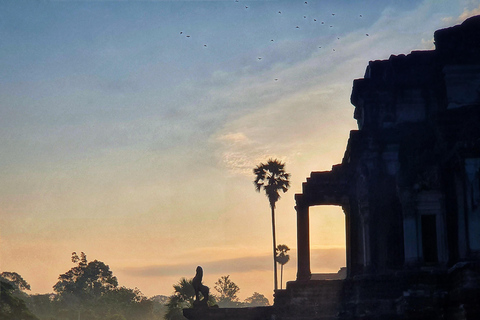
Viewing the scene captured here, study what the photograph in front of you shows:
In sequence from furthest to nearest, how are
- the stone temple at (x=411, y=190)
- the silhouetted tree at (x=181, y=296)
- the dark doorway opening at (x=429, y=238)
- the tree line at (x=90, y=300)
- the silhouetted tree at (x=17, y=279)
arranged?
1. the silhouetted tree at (x=17, y=279)
2. the tree line at (x=90, y=300)
3. the silhouetted tree at (x=181, y=296)
4. the dark doorway opening at (x=429, y=238)
5. the stone temple at (x=411, y=190)

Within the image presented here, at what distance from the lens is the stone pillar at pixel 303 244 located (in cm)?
3102

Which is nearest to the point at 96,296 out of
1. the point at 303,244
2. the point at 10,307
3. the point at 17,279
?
the point at 17,279

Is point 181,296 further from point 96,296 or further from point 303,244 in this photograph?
point 96,296

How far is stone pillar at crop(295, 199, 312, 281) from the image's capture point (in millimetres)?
31016

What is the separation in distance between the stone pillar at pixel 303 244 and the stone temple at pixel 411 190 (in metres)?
3.13

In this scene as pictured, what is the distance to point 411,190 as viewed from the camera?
25312 mm

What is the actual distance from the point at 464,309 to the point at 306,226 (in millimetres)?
12004

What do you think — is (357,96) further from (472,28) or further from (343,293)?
(343,293)

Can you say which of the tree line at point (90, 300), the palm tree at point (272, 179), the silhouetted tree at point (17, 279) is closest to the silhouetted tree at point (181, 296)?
the palm tree at point (272, 179)

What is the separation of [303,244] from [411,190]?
7.08 meters

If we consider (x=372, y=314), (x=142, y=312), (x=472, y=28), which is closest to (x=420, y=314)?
(x=372, y=314)

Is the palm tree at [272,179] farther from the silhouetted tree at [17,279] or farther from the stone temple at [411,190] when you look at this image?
the silhouetted tree at [17,279]

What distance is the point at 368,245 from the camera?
26.0m

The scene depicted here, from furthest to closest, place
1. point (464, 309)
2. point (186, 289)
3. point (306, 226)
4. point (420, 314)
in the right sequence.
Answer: point (186, 289) < point (306, 226) < point (420, 314) < point (464, 309)
